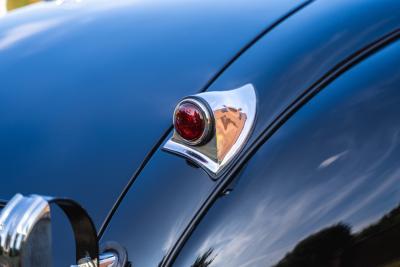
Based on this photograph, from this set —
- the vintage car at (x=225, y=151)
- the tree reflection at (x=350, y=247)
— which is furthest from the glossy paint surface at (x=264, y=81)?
the tree reflection at (x=350, y=247)

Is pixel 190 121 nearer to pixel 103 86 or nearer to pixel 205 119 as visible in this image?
pixel 205 119

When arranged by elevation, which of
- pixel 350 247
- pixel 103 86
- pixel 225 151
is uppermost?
pixel 103 86

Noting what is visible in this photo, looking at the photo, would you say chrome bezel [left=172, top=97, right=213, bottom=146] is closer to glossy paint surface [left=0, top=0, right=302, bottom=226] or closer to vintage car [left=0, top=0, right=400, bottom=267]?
vintage car [left=0, top=0, right=400, bottom=267]

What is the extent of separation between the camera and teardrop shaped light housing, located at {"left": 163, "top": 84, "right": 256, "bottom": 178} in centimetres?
133

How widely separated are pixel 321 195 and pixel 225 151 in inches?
7.2

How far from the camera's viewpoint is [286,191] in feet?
4.24

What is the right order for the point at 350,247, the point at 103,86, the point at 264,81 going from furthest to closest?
the point at 103,86, the point at 264,81, the point at 350,247

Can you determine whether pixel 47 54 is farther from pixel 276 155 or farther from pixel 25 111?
pixel 276 155

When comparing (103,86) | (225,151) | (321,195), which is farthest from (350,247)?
(103,86)

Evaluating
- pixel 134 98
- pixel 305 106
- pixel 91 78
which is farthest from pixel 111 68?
pixel 305 106

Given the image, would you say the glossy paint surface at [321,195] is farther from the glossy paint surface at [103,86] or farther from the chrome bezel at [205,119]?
the glossy paint surface at [103,86]

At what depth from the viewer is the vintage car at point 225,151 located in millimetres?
1266

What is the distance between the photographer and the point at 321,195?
129 centimetres

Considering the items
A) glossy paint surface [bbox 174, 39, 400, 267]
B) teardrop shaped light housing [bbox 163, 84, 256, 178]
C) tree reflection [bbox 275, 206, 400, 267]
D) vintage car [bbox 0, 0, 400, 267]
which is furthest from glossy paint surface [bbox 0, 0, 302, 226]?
tree reflection [bbox 275, 206, 400, 267]
